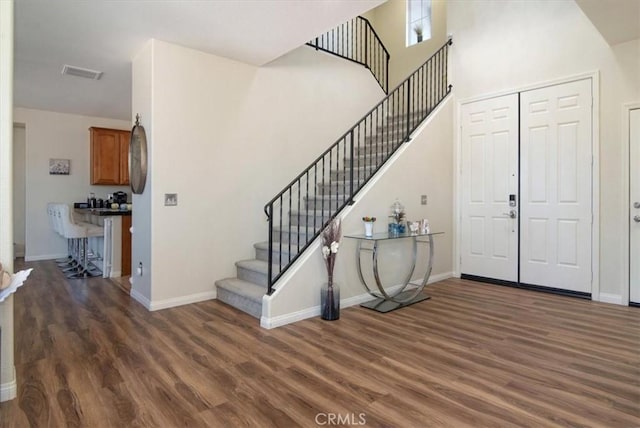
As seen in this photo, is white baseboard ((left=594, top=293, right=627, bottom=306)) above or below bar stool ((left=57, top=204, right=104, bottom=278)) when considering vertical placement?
below

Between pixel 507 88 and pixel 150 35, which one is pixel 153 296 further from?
pixel 507 88

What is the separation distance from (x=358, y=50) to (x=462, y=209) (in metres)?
3.33

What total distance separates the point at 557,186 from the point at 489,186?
833 mm

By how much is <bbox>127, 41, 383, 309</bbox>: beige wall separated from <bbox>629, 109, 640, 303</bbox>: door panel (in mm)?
3719

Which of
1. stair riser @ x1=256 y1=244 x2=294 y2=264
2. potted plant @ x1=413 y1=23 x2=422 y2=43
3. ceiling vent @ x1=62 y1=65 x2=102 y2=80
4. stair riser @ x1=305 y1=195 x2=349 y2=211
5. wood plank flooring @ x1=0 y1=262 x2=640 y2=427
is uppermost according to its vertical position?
potted plant @ x1=413 y1=23 x2=422 y2=43

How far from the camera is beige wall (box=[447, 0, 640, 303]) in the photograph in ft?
13.0

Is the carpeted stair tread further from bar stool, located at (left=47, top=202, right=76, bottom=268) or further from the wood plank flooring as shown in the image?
bar stool, located at (left=47, top=202, right=76, bottom=268)

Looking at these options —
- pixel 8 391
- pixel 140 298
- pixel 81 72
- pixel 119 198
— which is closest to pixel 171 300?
pixel 140 298

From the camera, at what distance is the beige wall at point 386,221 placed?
3473mm

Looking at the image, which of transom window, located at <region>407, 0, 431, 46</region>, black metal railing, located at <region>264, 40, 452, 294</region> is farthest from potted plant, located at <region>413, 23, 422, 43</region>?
black metal railing, located at <region>264, 40, 452, 294</region>

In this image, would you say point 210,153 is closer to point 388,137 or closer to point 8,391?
point 388,137

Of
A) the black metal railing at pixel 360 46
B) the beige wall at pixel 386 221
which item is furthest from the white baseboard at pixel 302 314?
the black metal railing at pixel 360 46

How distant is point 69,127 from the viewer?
22.8 ft

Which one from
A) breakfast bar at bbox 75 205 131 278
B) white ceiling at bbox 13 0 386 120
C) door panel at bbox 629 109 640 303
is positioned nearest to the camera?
Answer: white ceiling at bbox 13 0 386 120
